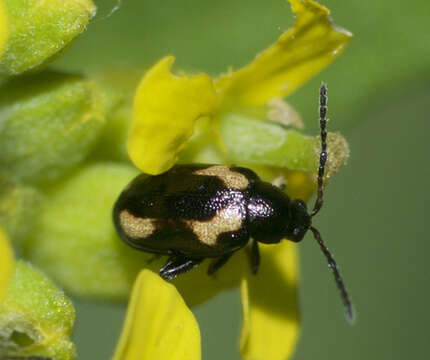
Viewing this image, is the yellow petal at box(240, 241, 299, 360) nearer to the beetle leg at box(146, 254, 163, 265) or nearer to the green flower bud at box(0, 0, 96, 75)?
the beetle leg at box(146, 254, 163, 265)

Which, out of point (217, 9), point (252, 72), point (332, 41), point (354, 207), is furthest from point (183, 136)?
point (354, 207)

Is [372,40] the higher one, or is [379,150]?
[372,40]

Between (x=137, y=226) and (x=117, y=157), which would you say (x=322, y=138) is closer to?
(x=137, y=226)

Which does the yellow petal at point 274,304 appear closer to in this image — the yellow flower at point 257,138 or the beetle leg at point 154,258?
the yellow flower at point 257,138

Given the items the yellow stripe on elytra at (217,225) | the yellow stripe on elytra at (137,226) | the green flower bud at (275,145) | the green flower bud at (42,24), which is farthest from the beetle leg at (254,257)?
the green flower bud at (42,24)

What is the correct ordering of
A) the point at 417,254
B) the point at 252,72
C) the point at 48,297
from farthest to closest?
the point at 417,254, the point at 252,72, the point at 48,297

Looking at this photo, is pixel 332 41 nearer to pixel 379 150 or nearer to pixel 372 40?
pixel 372 40
